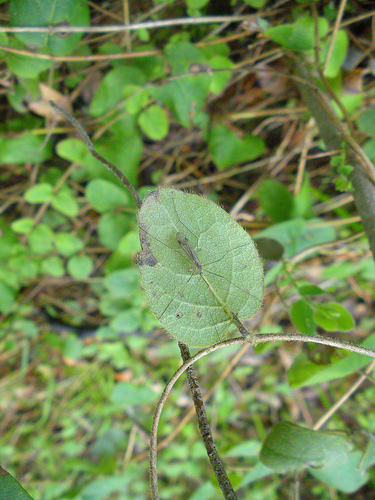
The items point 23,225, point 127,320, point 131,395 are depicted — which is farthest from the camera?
point 131,395

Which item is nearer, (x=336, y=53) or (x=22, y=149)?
(x=336, y=53)

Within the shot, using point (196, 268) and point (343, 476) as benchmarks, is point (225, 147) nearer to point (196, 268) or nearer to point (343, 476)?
point (196, 268)

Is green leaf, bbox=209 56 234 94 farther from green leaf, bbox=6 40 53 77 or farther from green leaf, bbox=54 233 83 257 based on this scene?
green leaf, bbox=54 233 83 257

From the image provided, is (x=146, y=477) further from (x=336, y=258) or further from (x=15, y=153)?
(x=15, y=153)

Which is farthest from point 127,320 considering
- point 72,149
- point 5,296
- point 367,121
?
point 367,121

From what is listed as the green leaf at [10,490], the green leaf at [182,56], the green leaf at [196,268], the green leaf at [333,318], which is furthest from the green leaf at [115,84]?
the green leaf at [10,490]

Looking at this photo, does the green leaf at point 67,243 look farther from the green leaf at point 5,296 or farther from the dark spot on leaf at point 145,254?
the dark spot on leaf at point 145,254
